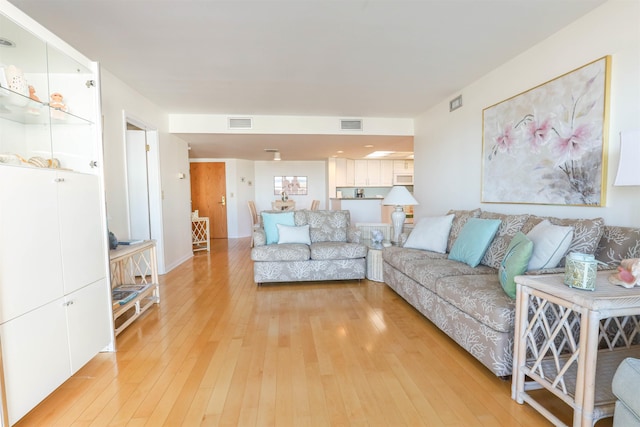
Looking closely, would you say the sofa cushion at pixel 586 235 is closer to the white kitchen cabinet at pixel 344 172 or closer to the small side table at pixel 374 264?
the small side table at pixel 374 264

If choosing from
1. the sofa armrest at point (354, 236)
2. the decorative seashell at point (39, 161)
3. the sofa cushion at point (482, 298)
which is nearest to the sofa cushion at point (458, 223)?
the sofa cushion at point (482, 298)

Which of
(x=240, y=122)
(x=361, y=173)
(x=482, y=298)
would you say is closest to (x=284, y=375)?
(x=482, y=298)

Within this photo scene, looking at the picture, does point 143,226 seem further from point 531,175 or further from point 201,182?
point 531,175

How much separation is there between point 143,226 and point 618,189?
4648 mm

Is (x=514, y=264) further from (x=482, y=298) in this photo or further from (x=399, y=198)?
(x=399, y=198)

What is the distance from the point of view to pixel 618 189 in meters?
1.86

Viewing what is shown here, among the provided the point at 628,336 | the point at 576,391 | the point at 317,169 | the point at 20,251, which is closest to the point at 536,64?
the point at 628,336

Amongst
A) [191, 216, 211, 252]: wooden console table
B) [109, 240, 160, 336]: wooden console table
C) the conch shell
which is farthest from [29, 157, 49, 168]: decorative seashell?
[191, 216, 211, 252]: wooden console table

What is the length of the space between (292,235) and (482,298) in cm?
236

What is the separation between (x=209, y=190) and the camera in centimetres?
742

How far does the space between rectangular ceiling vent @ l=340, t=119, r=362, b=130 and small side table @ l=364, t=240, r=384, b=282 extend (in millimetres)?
2058

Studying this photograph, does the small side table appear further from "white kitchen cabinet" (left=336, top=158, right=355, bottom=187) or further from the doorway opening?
"white kitchen cabinet" (left=336, top=158, right=355, bottom=187)

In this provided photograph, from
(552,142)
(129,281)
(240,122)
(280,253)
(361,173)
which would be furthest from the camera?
(361,173)

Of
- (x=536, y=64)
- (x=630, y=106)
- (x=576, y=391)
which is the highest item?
(x=536, y=64)
